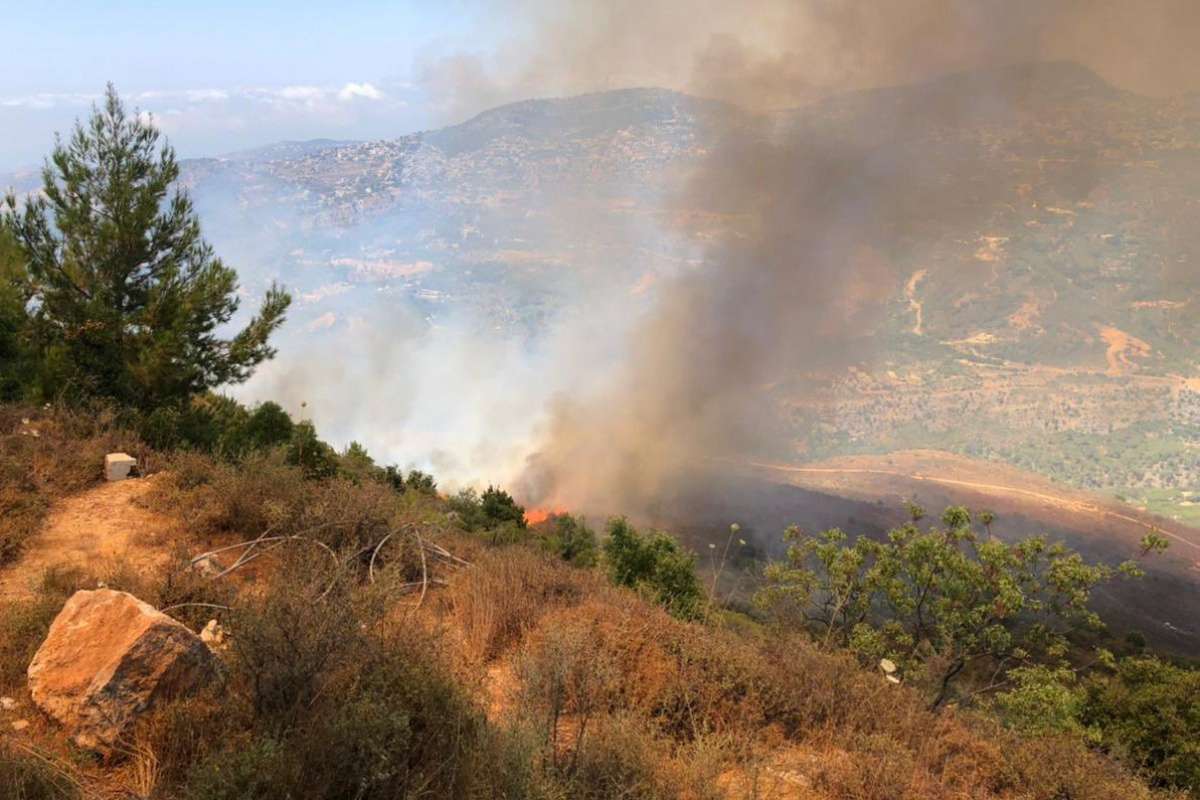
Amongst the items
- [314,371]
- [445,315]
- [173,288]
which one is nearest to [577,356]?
[445,315]

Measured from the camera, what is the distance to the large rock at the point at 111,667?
12.8 ft

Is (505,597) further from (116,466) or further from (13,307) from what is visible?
(13,307)

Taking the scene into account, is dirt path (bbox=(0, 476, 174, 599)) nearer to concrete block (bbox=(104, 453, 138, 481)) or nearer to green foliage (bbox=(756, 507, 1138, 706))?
concrete block (bbox=(104, 453, 138, 481))

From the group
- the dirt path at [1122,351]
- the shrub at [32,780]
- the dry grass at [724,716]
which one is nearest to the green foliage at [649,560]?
the dry grass at [724,716]

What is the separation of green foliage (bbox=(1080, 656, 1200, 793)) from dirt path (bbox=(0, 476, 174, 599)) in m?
13.7

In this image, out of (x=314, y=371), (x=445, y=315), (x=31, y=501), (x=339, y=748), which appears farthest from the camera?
(x=445, y=315)

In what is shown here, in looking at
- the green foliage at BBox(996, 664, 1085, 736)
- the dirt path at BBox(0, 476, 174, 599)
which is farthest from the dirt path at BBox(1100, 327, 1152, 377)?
the dirt path at BBox(0, 476, 174, 599)

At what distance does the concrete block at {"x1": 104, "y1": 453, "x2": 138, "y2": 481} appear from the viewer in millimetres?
9445

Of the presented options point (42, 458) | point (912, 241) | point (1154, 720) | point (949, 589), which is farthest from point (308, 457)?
point (912, 241)

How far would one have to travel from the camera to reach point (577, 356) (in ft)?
367

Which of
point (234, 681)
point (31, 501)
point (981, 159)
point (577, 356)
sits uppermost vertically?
point (981, 159)

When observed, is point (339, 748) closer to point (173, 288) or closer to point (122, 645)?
point (122, 645)

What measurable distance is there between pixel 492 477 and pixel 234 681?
69.9 meters

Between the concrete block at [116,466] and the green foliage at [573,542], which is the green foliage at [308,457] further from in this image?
the green foliage at [573,542]
